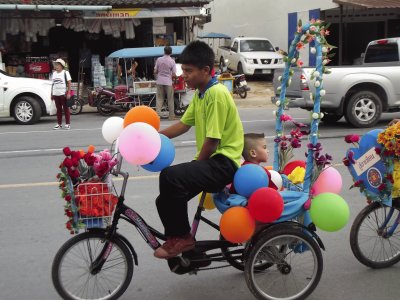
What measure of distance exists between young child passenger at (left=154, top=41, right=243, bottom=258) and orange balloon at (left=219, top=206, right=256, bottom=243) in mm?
205

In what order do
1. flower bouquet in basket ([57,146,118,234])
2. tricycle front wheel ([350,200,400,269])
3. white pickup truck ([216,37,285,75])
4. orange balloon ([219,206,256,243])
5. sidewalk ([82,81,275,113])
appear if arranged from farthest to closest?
white pickup truck ([216,37,285,75]) < sidewalk ([82,81,275,113]) < tricycle front wheel ([350,200,400,269]) < orange balloon ([219,206,256,243]) < flower bouquet in basket ([57,146,118,234])

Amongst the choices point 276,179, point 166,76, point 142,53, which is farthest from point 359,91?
point 276,179

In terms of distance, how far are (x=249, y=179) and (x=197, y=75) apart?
77cm

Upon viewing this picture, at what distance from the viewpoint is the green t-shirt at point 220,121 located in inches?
136

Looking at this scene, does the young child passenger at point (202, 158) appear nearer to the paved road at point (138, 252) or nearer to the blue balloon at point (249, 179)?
the blue balloon at point (249, 179)

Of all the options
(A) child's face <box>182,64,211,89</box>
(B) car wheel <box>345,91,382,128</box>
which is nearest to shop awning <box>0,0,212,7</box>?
(B) car wheel <box>345,91,382,128</box>

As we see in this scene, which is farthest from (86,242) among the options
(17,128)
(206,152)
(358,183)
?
(17,128)

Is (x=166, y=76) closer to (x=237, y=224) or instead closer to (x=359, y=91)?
(x=359, y=91)

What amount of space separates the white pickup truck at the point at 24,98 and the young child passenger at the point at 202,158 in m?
11.1

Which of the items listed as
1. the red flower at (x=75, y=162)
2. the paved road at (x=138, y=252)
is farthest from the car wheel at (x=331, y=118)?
the red flower at (x=75, y=162)

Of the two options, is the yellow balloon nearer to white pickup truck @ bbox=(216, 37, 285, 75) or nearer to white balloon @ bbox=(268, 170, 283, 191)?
white balloon @ bbox=(268, 170, 283, 191)

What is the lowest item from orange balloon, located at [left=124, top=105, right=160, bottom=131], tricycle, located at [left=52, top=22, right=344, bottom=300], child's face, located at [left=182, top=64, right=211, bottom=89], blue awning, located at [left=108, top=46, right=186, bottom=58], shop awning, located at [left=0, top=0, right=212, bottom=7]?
tricycle, located at [left=52, top=22, right=344, bottom=300]

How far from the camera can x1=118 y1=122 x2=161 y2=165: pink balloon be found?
3364 millimetres

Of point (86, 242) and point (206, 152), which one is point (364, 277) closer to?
point (206, 152)
